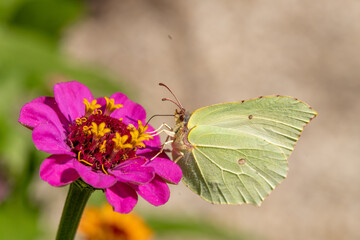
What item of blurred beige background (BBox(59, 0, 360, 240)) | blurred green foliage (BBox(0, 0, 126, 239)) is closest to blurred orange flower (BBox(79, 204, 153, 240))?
blurred green foliage (BBox(0, 0, 126, 239))

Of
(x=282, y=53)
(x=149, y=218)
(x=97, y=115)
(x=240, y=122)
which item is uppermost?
(x=282, y=53)

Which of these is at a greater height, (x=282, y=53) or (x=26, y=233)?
(x=282, y=53)

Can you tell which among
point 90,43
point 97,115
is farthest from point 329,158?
point 97,115

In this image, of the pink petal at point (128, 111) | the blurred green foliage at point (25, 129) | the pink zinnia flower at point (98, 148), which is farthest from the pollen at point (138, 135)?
the blurred green foliage at point (25, 129)

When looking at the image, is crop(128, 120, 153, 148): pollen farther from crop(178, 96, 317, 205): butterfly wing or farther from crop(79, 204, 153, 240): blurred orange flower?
crop(79, 204, 153, 240): blurred orange flower

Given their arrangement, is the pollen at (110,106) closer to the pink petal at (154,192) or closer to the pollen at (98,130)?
the pollen at (98,130)

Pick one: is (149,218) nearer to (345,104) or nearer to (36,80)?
(36,80)
